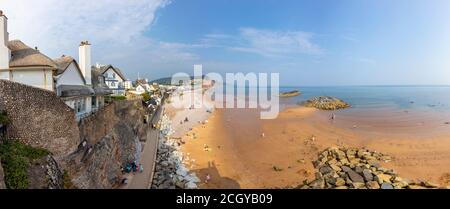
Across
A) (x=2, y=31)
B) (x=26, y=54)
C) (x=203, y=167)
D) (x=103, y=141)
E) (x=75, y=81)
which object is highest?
(x=2, y=31)

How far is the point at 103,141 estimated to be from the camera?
11445 mm

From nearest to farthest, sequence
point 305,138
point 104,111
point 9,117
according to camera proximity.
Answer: point 9,117, point 104,111, point 305,138

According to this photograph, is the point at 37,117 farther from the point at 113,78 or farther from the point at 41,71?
the point at 113,78

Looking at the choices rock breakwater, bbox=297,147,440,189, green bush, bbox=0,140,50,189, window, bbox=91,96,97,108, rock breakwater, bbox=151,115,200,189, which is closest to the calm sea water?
rock breakwater, bbox=297,147,440,189

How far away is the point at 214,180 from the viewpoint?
14469 mm

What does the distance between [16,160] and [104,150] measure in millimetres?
5769

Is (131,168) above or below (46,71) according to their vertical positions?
below

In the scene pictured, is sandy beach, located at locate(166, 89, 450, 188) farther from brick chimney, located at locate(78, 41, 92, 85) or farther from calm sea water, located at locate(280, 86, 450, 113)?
calm sea water, located at locate(280, 86, 450, 113)

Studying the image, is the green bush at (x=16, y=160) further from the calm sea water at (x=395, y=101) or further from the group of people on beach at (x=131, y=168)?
the calm sea water at (x=395, y=101)

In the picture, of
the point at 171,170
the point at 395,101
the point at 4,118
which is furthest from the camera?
the point at 395,101

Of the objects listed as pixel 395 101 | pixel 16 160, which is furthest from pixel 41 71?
pixel 395 101

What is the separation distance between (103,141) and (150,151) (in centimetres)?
635
